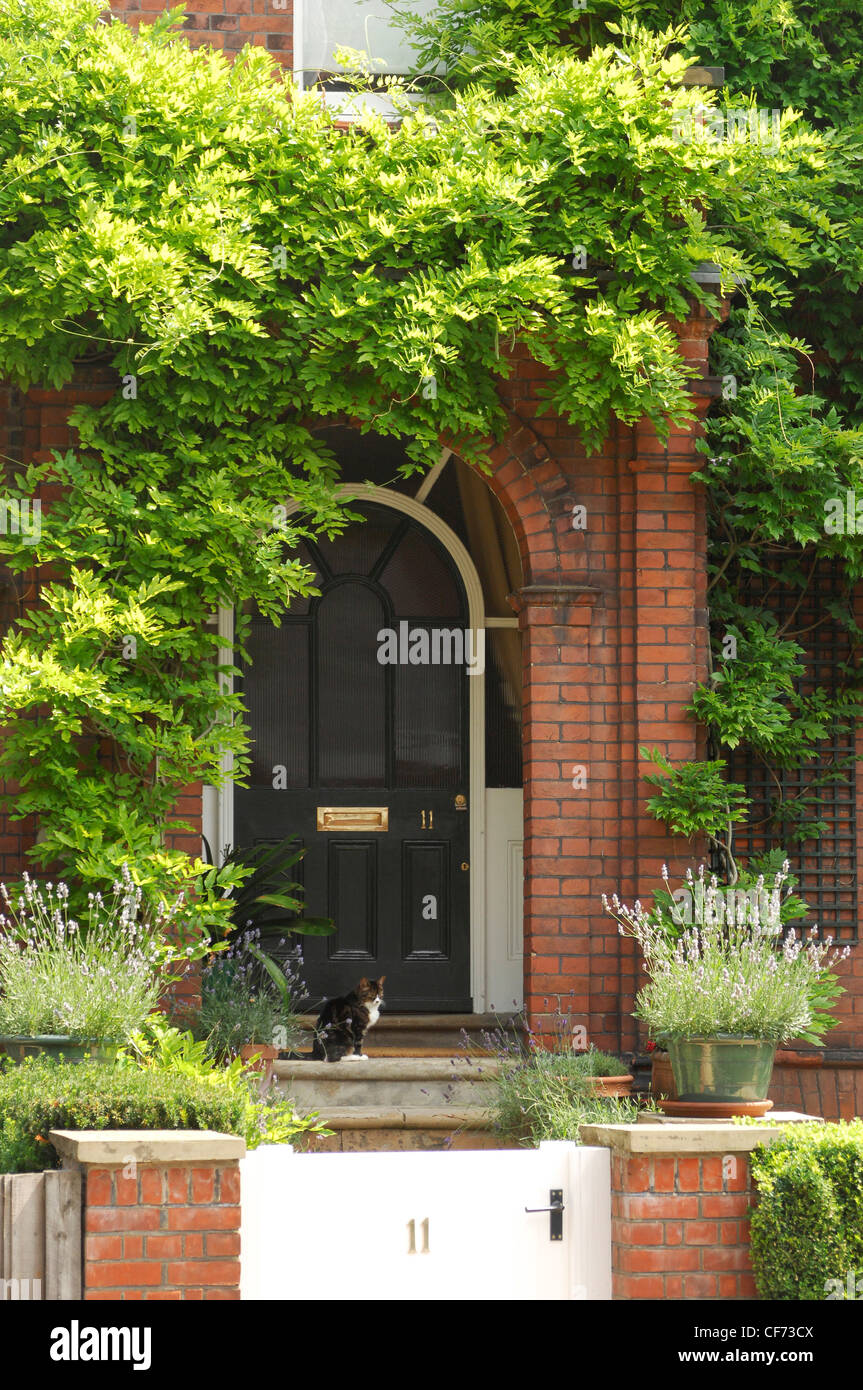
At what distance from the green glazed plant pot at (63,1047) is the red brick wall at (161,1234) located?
1.45 m

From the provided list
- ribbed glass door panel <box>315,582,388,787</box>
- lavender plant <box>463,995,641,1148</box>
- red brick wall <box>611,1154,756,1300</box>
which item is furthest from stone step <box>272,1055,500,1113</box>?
red brick wall <box>611,1154,756,1300</box>

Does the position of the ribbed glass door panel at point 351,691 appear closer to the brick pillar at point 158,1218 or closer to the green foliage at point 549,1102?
the green foliage at point 549,1102

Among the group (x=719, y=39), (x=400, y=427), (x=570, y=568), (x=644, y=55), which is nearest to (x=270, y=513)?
(x=400, y=427)

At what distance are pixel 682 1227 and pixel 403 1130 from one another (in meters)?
2.49

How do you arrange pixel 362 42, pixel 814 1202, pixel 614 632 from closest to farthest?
pixel 814 1202 → pixel 614 632 → pixel 362 42

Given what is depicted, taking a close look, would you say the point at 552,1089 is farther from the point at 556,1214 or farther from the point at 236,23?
the point at 236,23

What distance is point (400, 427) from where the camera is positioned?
7215 mm

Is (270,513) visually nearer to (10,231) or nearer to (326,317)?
(326,317)

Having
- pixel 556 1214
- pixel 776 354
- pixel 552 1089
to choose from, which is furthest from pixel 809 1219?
pixel 776 354

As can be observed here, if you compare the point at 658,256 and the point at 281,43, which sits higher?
the point at 281,43

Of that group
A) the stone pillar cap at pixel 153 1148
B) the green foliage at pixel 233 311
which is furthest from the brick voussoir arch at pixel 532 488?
the stone pillar cap at pixel 153 1148

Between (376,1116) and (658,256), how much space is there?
4.10 m

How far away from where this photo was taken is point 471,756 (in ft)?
30.2

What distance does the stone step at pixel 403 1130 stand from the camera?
685 cm
